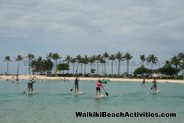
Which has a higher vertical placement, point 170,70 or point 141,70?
point 141,70

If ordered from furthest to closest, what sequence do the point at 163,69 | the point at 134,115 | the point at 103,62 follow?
the point at 103,62, the point at 163,69, the point at 134,115

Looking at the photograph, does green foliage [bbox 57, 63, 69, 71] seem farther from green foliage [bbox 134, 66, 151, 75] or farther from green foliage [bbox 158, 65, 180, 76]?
green foliage [bbox 158, 65, 180, 76]

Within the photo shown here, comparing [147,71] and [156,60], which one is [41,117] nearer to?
[147,71]

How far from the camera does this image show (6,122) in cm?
1977

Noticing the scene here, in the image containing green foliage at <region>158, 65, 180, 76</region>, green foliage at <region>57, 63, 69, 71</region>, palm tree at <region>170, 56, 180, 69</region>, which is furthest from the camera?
green foliage at <region>57, 63, 69, 71</region>

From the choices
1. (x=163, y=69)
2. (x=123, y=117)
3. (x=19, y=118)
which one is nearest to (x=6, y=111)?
(x=19, y=118)

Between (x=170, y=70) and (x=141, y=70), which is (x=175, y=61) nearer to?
(x=170, y=70)

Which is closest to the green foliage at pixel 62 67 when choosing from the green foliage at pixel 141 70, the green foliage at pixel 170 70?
the green foliage at pixel 141 70

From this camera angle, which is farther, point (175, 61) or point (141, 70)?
point (141, 70)

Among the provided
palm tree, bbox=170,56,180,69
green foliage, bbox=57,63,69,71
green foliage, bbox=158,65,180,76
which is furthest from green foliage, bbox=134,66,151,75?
green foliage, bbox=57,63,69,71

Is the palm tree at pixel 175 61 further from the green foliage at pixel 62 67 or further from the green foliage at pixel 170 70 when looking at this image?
the green foliage at pixel 62 67

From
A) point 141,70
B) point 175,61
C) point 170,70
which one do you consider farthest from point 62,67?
point 175,61

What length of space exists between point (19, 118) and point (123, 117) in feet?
21.2

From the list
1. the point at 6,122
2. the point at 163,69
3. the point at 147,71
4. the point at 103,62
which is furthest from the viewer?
the point at 103,62
